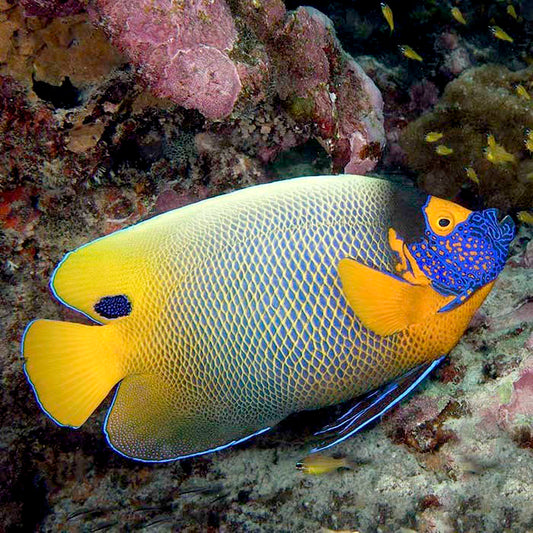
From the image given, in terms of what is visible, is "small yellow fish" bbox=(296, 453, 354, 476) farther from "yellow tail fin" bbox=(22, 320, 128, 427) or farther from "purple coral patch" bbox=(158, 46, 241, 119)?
"purple coral patch" bbox=(158, 46, 241, 119)

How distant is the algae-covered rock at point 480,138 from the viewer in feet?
12.1

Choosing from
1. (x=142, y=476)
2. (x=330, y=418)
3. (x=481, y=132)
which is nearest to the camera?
(x=330, y=418)

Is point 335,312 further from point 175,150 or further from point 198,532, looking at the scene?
point 175,150

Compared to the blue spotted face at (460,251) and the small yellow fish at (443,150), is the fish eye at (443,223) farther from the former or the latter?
the small yellow fish at (443,150)

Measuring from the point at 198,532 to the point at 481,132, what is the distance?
376 centimetres

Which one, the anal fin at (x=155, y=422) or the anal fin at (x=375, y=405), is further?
the anal fin at (x=155, y=422)

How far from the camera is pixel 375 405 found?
1694mm

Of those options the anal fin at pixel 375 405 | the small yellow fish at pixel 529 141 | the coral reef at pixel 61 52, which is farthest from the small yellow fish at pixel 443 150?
the coral reef at pixel 61 52

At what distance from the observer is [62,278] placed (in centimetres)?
174

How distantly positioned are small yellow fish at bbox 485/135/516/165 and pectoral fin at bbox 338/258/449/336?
2444mm

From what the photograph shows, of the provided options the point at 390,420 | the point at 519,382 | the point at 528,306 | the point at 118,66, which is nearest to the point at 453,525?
the point at 390,420

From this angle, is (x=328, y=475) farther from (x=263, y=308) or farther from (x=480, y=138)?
(x=480, y=138)

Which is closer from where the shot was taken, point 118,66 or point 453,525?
point 453,525

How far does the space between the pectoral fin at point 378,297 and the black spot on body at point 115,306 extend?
2.79 ft
